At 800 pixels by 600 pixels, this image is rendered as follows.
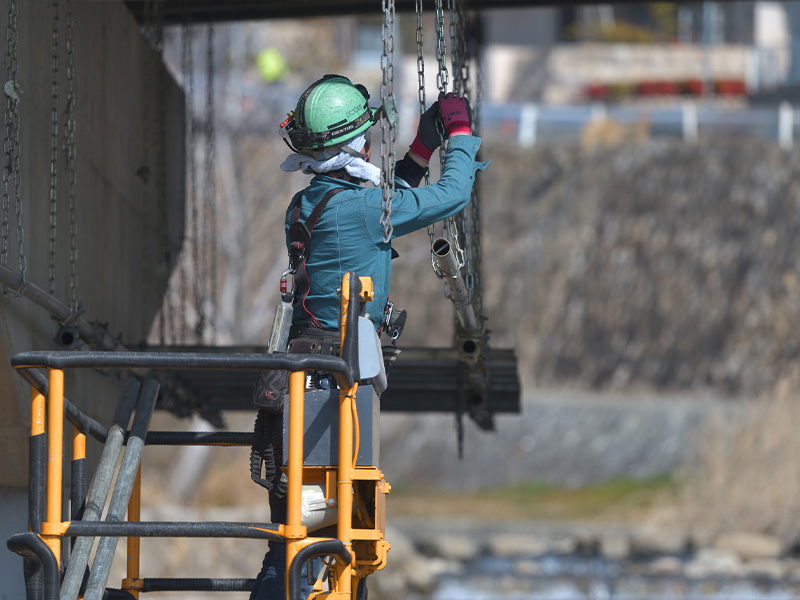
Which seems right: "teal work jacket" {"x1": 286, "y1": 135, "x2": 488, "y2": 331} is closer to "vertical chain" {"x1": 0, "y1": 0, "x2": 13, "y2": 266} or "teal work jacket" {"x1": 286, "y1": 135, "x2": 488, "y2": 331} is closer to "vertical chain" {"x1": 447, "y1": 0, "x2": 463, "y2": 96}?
"vertical chain" {"x1": 0, "y1": 0, "x2": 13, "y2": 266}

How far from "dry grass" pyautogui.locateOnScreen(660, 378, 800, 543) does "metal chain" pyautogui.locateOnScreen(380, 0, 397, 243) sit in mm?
16921

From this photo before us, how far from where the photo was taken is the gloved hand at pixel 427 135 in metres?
5.40

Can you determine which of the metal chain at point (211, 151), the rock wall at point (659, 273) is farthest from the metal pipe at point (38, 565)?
the rock wall at point (659, 273)

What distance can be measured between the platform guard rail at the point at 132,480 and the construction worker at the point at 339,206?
0.38 metres

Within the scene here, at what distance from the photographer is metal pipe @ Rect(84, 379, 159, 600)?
14.5ft

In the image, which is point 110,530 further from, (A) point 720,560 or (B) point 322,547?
(A) point 720,560

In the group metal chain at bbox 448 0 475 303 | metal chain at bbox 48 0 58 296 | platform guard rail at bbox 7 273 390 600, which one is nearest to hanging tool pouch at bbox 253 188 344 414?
platform guard rail at bbox 7 273 390 600

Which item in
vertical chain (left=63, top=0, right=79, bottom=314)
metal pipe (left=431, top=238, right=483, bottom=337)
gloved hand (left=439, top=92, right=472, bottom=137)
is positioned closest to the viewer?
gloved hand (left=439, top=92, right=472, bottom=137)

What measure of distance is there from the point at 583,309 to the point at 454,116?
23.9 m

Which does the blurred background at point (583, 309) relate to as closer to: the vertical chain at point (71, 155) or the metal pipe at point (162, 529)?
the vertical chain at point (71, 155)

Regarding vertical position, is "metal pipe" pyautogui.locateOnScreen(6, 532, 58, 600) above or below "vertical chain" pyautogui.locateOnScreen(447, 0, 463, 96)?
below

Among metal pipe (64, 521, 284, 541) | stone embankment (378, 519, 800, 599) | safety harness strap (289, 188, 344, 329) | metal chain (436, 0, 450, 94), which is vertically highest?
metal chain (436, 0, 450, 94)

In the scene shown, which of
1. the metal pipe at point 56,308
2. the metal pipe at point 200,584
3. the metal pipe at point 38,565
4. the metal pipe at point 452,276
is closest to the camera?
the metal pipe at point 38,565

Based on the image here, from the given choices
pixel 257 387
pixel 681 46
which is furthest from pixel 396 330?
pixel 681 46
